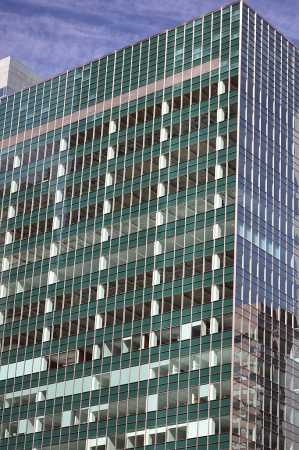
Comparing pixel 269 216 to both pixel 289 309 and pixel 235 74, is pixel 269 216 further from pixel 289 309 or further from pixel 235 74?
pixel 235 74

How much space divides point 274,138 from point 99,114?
24.5m

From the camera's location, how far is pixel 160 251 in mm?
101375

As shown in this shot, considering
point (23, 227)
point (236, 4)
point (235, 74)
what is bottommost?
point (23, 227)

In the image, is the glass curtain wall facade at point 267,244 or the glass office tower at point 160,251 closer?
the glass curtain wall facade at point 267,244

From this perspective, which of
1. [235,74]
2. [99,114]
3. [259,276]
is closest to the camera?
[259,276]

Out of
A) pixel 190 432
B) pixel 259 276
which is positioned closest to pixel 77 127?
pixel 259 276

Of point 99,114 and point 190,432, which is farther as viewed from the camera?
point 99,114

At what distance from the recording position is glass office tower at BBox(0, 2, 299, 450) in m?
91.4

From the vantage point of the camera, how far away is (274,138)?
106 meters

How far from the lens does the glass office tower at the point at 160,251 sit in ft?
300

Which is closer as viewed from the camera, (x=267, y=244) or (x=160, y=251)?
(x=267, y=244)

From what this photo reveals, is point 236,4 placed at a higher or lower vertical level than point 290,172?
higher

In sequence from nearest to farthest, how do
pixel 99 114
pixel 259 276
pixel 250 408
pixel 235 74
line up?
pixel 250 408 → pixel 259 276 → pixel 235 74 → pixel 99 114

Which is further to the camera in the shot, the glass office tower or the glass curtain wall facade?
the glass office tower
